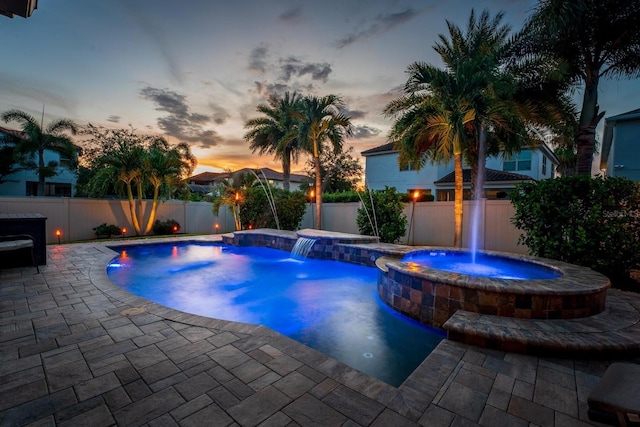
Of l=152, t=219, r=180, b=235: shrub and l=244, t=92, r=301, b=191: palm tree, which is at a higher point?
l=244, t=92, r=301, b=191: palm tree

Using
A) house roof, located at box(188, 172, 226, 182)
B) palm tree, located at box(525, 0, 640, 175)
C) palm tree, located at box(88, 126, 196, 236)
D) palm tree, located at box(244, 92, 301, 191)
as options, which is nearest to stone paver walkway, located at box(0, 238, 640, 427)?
palm tree, located at box(525, 0, 640, 175)

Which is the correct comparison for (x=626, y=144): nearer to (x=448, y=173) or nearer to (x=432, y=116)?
(x=448, y=173)

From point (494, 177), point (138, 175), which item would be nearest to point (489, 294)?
point (138, 175)

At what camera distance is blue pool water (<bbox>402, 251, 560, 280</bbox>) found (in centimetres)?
539

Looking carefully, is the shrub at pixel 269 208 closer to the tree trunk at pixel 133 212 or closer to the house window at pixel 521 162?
the tree trunk at pixel 133 212

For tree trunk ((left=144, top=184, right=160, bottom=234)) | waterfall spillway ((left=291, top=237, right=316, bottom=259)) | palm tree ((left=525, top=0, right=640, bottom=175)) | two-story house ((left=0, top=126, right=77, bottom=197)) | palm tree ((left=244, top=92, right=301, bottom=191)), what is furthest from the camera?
two-story house ((left=0, top=126, right=77, bottom=197))

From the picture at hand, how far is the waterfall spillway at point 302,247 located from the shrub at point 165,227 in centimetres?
814

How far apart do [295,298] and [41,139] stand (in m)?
20.9

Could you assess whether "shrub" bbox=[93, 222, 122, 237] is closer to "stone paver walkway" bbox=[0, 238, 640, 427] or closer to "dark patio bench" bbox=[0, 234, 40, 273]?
"dark patio bench" bbox=[0, 234, 40, 273]

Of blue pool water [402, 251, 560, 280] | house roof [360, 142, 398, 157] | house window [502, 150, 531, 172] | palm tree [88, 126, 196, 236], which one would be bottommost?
blue pool water [402, 251, 560, 280]

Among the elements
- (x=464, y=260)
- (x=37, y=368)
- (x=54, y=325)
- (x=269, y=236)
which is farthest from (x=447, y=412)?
(x=269, y=236)

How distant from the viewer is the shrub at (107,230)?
12656 mm

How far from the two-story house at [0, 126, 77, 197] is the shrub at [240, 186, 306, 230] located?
14173 millimetres

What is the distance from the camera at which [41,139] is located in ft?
55.4
